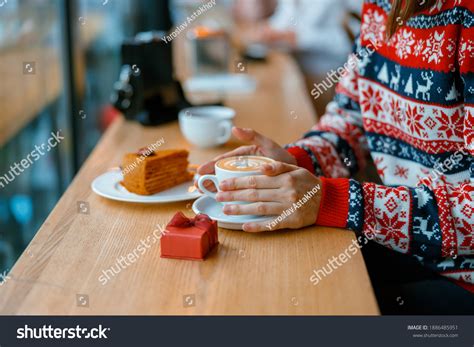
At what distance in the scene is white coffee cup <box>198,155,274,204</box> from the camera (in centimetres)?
112

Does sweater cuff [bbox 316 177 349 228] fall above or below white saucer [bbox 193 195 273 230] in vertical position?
above

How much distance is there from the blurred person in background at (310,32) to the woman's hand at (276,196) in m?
2.04

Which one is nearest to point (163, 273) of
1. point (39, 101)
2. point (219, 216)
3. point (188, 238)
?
point (188, 238)

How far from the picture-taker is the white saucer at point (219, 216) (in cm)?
109

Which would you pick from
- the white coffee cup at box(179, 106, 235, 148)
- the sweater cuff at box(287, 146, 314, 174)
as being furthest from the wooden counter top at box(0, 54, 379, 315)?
the white coffee cup at box(179, 106, 235, 148)

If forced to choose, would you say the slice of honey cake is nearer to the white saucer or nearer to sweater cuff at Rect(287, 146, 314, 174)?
the white saucer

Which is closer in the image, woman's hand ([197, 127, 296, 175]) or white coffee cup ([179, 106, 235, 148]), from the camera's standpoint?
woman's hand ([197, 127, 296, 175])

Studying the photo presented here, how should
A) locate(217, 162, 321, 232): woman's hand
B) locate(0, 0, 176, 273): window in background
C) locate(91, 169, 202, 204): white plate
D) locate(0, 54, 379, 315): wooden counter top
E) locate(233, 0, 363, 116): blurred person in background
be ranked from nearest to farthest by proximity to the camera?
locate(0, 54, 379, 315): wooden counter top < locate(217, 162, 321, 232): woman's hand < locate(91, 169, 202, 204): white plate < locate(0, 0, 176, 273): window in background < locate(233, 0, 363, 116): blurred person in background

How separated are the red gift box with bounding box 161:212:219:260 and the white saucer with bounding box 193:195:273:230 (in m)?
0.08

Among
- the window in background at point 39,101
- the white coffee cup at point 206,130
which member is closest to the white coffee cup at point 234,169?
the white coffee cup at point 206,130

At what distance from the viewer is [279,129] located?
1866 mm

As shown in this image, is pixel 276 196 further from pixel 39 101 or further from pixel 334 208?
pixel 39 101
